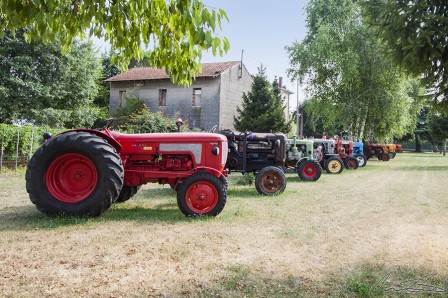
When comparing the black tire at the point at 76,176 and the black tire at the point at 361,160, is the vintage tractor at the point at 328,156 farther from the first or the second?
the black tire at the point at 76,176

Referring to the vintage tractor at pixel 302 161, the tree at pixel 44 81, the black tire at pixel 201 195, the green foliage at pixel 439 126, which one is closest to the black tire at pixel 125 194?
the black tire at pixel 201 195

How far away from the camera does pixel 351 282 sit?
3473 millimetres

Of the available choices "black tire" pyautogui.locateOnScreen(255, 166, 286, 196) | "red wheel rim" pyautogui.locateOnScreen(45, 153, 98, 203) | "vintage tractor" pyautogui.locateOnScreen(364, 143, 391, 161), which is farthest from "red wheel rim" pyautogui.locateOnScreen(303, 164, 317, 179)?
"vintage tractor" pyautogui.locateOnScreen(364, 143, 391, 161)

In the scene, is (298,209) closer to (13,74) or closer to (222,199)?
(222,199)

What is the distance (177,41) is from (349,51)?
20.6 m

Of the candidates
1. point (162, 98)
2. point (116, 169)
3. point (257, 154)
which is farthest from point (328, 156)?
point (162, 98)

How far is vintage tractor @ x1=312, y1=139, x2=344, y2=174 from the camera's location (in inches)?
627

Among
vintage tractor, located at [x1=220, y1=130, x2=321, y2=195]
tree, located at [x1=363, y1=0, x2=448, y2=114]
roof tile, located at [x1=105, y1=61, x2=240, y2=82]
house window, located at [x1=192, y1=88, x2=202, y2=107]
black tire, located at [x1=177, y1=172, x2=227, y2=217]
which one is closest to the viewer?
tree, located at [x1=363, y1=0, x2=448, y2=114]

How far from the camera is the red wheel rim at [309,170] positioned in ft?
41.2

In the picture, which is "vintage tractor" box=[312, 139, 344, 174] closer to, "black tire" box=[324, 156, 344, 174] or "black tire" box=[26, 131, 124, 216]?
"black tire" box=[324, 156, 344, 174]

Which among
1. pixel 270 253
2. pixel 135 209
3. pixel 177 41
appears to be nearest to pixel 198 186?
pixel 135 209

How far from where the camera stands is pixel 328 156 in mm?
16578

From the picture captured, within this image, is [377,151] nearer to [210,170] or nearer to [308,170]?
[308,170]

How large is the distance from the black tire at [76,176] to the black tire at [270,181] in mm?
4072
